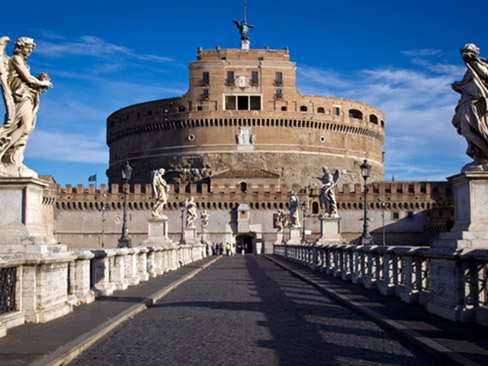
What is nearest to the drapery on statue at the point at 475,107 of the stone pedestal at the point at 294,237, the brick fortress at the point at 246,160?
the stone pedestal at the point at 294,237

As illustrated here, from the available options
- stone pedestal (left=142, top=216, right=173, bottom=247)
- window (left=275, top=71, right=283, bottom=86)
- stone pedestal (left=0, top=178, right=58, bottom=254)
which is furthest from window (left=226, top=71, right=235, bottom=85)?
stone pedestal (left=0, top=178, right=58, bottom=254)

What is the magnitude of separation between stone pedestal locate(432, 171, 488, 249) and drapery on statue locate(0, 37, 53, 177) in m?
4.78

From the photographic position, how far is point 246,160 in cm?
7100

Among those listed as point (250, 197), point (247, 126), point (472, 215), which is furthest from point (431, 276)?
point (247, 126)

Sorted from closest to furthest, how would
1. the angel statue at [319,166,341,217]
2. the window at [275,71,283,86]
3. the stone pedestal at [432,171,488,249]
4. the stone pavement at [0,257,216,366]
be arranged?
the stone pavement at [0,257,216,366], the stone pedestal at [432,171,488,249], the angel statue at [319,166,341,217], the window at [275,71,283,86]

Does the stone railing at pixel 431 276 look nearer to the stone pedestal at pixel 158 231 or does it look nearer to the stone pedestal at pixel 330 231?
the stone pedestal at pixel 330 231

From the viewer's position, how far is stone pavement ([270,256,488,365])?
220 inches

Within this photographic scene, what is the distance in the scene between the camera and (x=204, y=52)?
74938 mm

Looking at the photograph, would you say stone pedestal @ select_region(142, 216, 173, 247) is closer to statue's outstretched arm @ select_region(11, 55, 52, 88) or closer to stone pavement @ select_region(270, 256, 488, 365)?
stone pavement @ select_region(270, 256, 488, 365)

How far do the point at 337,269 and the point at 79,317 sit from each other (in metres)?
9.44

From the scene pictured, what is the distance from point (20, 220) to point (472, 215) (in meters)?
4.95

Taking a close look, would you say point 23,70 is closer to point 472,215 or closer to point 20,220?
point 20,220

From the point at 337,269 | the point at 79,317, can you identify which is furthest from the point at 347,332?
the point at 337,269

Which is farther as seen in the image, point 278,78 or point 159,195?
point 278,78
